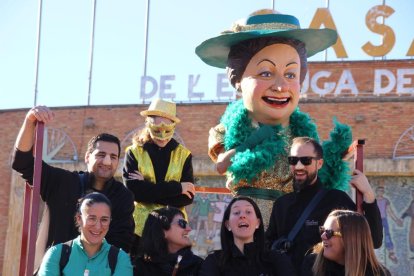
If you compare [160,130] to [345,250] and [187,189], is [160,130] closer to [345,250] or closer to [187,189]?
[187,189]

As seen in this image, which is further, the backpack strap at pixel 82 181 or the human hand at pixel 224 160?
the human hand at pixel 224 160

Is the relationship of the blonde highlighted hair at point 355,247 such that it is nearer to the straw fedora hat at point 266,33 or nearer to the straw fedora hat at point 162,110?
the straw fedora hat at point 266,33

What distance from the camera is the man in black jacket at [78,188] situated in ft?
19.1

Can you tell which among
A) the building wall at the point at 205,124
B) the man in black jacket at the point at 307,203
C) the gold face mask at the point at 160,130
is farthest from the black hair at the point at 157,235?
the building wall at the point at 205,124

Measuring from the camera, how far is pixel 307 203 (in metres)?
5.76

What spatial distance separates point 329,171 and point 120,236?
161cm

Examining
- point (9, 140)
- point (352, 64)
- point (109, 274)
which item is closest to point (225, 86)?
point (352, 64)

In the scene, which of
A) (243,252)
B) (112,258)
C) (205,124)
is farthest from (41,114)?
(205,124)

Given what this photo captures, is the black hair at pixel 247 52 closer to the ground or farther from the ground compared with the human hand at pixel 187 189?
farther from the ground

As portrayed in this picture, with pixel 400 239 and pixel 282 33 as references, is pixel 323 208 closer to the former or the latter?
pixel 282 33

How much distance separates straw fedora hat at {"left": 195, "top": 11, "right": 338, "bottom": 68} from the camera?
21.9 feet

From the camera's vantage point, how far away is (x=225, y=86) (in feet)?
78.8

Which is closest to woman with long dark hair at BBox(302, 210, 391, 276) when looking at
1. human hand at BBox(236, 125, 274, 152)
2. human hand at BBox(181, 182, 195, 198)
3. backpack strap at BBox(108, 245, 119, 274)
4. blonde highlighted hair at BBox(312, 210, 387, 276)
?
blonde highlighted hair at BBox(312, 210, 387, 276)

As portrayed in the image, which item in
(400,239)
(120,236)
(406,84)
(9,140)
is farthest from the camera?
(9,140)
